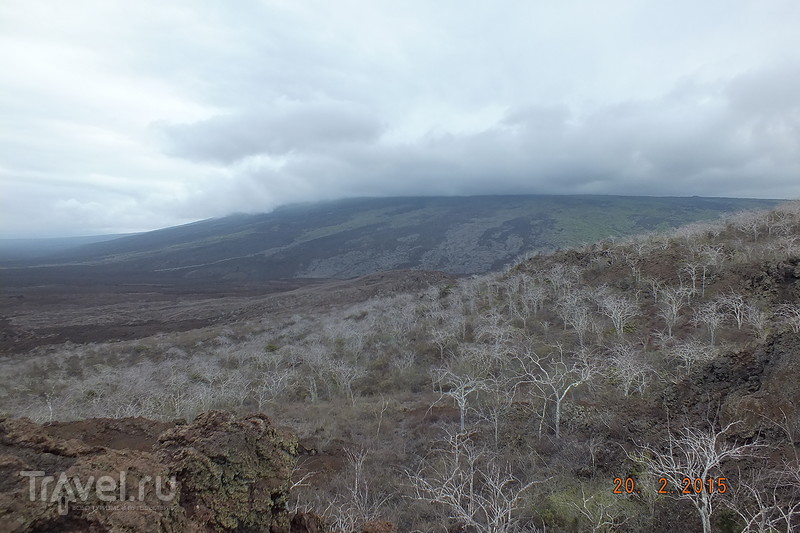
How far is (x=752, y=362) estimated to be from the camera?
815cm

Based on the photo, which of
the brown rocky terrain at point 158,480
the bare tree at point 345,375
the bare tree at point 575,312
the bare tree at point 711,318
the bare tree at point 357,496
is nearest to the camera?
the brown rocky terrain at point 158,480

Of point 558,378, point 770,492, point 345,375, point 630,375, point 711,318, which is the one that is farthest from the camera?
point 345,375

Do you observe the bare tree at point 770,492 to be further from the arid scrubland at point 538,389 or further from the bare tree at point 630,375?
the bare tree at point 630,375

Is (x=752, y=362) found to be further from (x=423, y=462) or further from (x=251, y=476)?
(x=251, y=476)

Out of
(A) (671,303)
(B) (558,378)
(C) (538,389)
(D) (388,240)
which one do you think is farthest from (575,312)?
(D) (388,240)

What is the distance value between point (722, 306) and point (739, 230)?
577 inches

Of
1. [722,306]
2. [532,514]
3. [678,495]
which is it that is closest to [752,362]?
[678,495]

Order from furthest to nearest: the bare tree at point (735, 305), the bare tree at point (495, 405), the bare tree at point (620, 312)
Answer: the bare tree at point (620, 312) < the bare tree at point (735, 305) < the bare tree at point (495, 405)

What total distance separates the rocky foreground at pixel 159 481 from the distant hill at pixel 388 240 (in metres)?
87.1

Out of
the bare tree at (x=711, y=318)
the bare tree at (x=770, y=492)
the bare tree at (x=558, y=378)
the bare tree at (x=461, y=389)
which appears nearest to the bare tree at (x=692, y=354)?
the bare tree at (x=711, y=318)

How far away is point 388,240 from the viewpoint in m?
114
